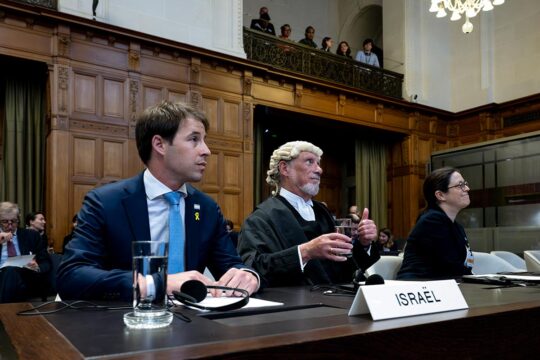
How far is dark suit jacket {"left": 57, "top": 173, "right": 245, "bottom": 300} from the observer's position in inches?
57.2

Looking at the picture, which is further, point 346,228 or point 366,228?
point 366,228

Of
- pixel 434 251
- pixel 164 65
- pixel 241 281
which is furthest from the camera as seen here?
pixel 164 65

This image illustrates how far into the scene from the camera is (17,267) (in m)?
4.05

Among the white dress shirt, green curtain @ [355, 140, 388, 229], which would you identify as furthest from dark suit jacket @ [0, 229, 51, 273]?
green curtain @ [355, 140, 388, 229]

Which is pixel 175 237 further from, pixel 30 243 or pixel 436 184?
pixel 30 243

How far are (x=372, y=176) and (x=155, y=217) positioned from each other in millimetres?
10186

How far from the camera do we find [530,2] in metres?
10.7

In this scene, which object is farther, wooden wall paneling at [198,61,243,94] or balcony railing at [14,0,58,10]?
wooden wall paneling at [198,61,243,94]

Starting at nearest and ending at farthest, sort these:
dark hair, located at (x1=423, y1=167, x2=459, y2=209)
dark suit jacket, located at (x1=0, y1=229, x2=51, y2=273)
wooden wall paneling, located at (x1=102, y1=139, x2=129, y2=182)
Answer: dark hair, located at (x1=423, y1=167, x2=459, y2=209)
dark suit jacket, located at (x1=0, y1=229, x2=51, y2=273)
wooden wall paneling, located at (x1=102, y1=139, x2=129, y2=182)

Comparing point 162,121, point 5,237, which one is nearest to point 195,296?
point 162,121

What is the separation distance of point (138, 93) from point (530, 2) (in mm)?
8588

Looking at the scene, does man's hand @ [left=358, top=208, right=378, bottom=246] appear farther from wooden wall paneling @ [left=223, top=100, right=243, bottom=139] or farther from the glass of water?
wooden wall paneling @ [left=223, top=100, right=243, bottom=139]

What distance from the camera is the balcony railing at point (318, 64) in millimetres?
9031

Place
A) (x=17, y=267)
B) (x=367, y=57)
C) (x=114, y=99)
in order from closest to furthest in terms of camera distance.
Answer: (x=17, y=267)
(x=114, y=99)
(x=367, y=57)
